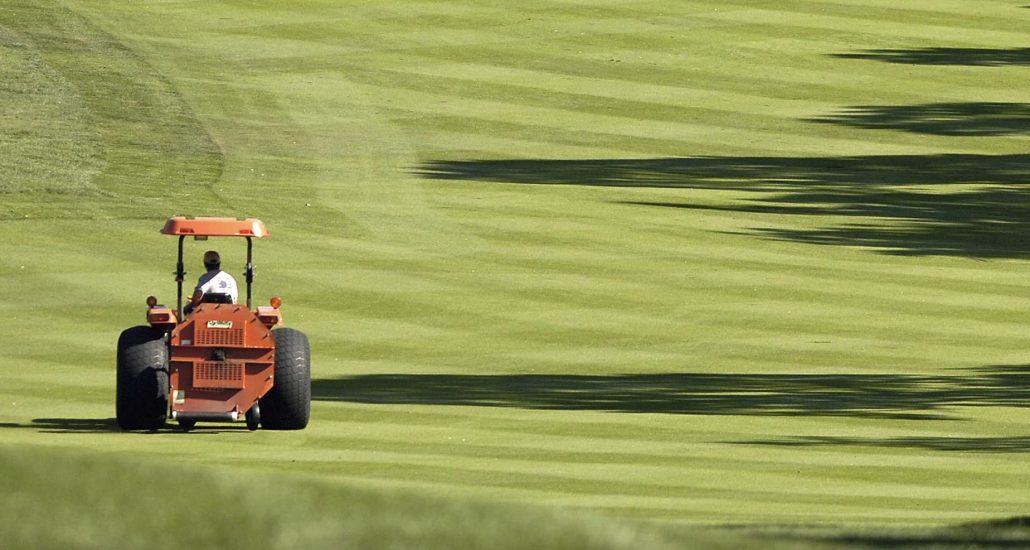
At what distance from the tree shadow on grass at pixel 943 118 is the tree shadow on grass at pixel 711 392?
62.3 ft

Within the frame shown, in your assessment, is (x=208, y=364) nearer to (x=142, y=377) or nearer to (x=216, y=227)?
(x=142, y=377)

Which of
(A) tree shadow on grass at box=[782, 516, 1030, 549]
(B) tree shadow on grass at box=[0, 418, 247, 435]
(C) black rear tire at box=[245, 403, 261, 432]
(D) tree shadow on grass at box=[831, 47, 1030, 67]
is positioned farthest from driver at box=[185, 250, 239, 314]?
(D) tree shadow on grass at box=[831, 47, 1030, 67]

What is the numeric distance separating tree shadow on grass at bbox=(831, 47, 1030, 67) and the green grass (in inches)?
5.2

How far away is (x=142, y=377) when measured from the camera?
14742 millimetres

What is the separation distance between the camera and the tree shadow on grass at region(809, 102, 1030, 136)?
38688mm

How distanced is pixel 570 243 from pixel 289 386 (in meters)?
13.3

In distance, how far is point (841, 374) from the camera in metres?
19.8

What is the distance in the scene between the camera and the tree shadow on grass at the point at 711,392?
682 inches

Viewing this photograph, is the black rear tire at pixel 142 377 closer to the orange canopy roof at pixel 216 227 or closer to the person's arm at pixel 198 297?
the person's arm at pixel 198 297

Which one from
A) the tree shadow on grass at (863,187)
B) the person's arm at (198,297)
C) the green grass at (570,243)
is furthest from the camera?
the tree shadow on grass at (863,187)

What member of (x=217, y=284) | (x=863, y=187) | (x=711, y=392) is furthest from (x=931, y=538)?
(x=863, y=187)

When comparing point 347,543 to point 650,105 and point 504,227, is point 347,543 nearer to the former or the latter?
point 504,227

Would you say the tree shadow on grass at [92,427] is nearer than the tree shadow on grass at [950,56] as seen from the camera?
Yes

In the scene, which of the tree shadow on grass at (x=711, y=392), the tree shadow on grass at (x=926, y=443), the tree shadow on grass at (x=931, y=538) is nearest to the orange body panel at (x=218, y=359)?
the tree shadow on grass at (x=711, y=392)
